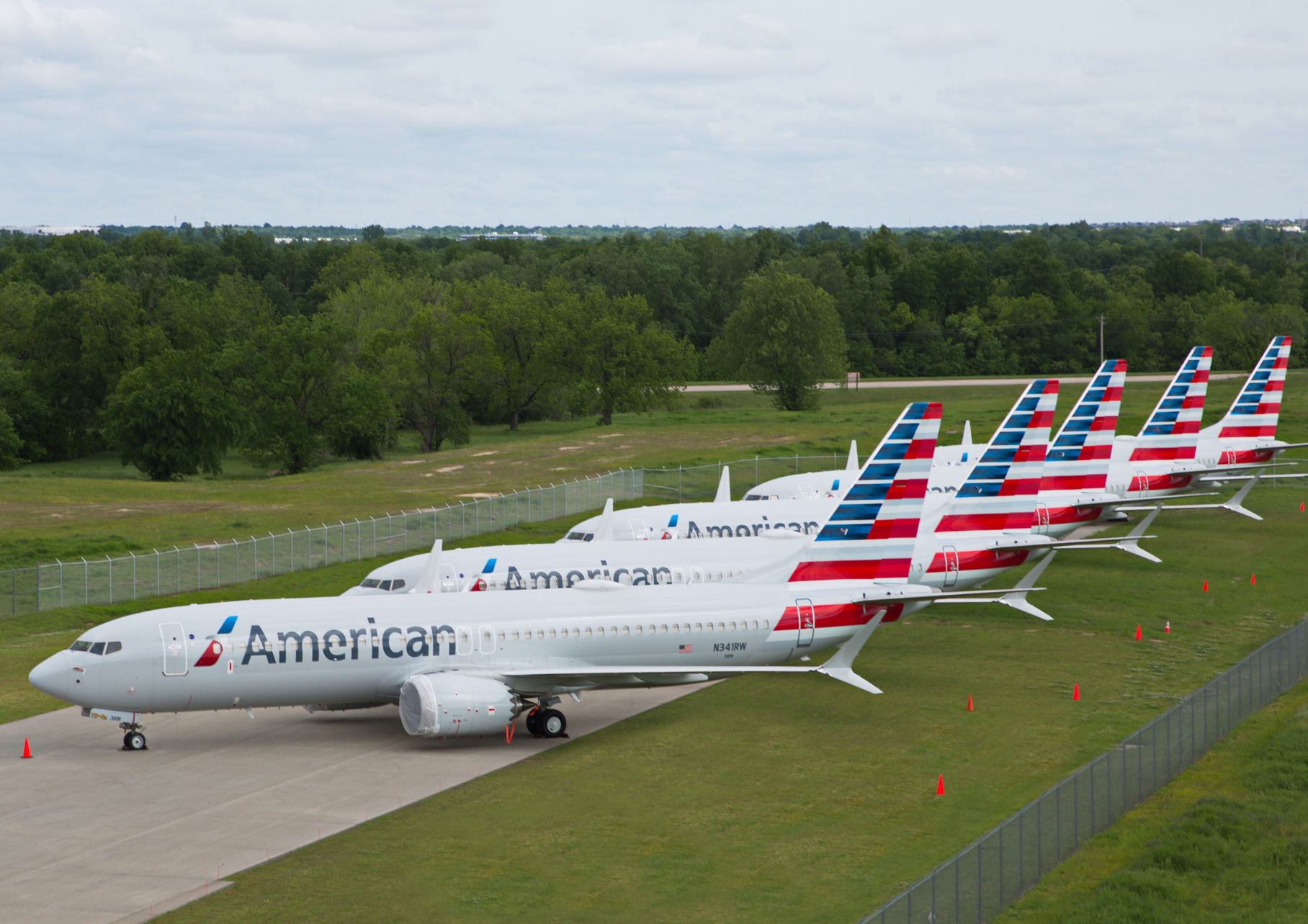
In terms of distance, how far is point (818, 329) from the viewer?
156750mm

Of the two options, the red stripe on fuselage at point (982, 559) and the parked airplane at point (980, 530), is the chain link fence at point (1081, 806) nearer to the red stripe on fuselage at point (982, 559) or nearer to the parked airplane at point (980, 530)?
the parked airplane at point (980, 530)

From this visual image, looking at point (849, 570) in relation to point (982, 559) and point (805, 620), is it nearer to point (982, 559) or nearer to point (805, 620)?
point (805, 620)

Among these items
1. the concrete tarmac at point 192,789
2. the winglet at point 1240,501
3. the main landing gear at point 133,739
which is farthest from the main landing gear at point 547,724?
the winglet at point 1240,501

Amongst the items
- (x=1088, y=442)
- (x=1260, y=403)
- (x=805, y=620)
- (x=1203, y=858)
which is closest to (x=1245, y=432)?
(x=1260, y=403)

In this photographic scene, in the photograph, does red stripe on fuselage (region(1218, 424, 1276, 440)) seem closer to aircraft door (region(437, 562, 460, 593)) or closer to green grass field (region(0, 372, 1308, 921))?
green grass field (region(0, 372, 1308, 921))

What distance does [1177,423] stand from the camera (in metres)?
84.9

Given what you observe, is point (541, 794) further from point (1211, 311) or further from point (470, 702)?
point (1211, 311)

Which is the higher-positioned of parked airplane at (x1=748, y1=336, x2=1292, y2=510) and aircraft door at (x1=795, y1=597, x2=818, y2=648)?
parked airplane at (x1=748, y1=336, x2=1292, y2=510)

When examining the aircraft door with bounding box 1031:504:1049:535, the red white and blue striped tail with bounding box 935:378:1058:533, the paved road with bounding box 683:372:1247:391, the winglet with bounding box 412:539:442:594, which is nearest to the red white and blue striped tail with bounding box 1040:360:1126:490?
the aircraft door with bounding box 1031:504:1049:535

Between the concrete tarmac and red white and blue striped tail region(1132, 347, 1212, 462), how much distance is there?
44.7 m

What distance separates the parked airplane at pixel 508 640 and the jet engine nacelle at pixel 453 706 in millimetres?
44

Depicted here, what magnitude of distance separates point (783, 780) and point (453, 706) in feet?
30.3

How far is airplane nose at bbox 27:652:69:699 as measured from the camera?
133ft

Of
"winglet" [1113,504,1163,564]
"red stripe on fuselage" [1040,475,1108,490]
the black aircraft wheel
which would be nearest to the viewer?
the black aircraft wheel
